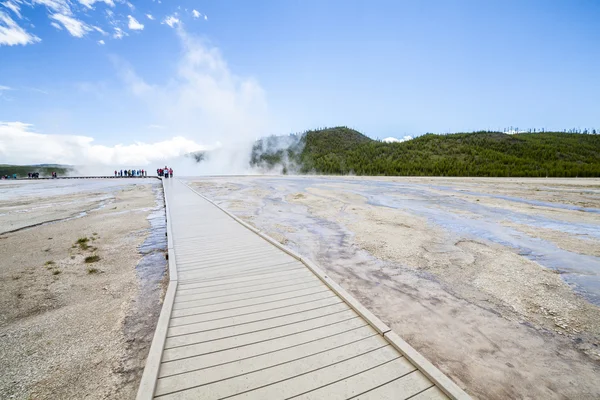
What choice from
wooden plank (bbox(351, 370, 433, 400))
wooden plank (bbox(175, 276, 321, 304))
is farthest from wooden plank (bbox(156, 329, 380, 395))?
wooden plank (bbox(175, 276, 321, 304))

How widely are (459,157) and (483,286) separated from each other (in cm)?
6621

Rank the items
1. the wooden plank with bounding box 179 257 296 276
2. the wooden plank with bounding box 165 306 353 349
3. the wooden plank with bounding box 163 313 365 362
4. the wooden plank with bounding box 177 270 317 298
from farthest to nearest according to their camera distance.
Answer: the wooden plank with bounding box 179 257 296 276, the wooden plank with bounding box 177 270 317 298, the wooden plank with bounding box 165 306 353 349, the wooden plank with bounding box 163 313 365 362

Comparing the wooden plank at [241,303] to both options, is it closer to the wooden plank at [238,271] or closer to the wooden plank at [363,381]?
the wooden plank at [238,271]

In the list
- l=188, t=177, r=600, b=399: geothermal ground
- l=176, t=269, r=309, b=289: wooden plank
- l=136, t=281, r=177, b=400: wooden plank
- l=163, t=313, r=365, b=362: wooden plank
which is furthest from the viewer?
l=176, t=269, r=309, b=289: wooden plank

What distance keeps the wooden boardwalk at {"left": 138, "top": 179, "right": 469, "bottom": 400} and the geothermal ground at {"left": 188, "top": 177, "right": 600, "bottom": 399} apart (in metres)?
0.87

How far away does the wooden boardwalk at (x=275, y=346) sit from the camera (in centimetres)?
245

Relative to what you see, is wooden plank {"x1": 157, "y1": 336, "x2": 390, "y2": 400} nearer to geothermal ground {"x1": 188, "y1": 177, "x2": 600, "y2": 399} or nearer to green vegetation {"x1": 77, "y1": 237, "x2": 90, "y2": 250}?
geothermal ground {"x1": 188, "y1": 177, "x2": 600, "y2": 399}

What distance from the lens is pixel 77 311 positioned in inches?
182

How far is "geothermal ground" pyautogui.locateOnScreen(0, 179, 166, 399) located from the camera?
3.10m

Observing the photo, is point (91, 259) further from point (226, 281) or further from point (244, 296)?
point (244, 296)

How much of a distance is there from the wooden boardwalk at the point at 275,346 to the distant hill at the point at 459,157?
54.0m

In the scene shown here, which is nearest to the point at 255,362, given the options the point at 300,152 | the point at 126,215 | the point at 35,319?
the point at 35,319

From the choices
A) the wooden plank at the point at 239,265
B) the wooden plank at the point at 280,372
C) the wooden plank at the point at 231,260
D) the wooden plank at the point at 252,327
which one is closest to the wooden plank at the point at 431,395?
the wooden plank at the point at 280,372

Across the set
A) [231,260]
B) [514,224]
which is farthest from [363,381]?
[514,224]
